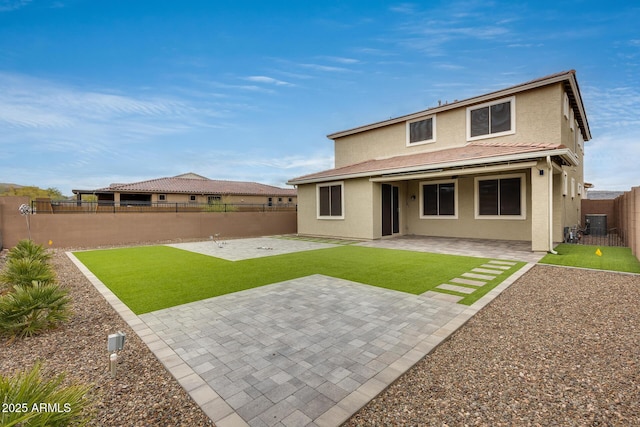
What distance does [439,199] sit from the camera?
13.9 m

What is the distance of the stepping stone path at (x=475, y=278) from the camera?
555cm

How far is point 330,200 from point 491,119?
7767 mm

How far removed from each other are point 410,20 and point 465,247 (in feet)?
31.2

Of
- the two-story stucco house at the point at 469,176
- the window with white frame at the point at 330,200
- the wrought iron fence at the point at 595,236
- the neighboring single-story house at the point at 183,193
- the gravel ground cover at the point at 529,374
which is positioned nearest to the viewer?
the gravel ground cover at the point at 529,374

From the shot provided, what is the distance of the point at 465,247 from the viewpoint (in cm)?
1063

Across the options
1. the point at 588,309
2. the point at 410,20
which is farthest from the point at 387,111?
the point at 588,309

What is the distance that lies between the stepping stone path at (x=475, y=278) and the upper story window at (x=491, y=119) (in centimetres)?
661

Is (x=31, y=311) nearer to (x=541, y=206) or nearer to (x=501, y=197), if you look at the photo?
(x=541, y=206)

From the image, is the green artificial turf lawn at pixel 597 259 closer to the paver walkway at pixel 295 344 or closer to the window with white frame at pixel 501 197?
the window with white frame at pixel 501 197

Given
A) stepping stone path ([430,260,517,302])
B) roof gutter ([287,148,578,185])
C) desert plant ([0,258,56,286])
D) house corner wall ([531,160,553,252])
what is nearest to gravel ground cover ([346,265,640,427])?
stepping stone path ([430,260,517,302])

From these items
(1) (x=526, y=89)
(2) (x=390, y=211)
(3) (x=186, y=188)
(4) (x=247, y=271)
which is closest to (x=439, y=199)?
(2) (x=390, y=211)

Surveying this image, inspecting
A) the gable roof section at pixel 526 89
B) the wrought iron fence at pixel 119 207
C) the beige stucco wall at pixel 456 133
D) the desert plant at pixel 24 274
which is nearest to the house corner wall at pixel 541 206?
the beige stucco wall at pixel 456 133

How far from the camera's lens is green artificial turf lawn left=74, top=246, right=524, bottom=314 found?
5637 millimetres

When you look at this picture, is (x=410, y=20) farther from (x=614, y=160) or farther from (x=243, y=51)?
(x=614, y=160)
